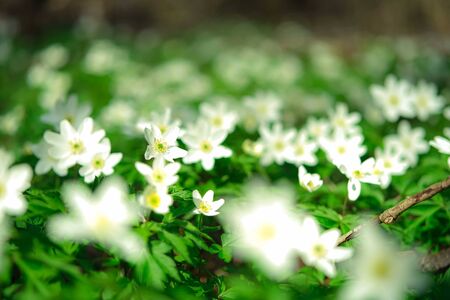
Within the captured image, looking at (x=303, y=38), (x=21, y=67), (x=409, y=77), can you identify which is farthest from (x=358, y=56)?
(x=21, y=67)

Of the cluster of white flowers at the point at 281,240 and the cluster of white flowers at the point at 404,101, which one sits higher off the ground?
the cluster of white flowers at the point at 281,240

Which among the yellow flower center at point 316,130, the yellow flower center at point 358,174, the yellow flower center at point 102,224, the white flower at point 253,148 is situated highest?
the yellow flower center at point 102,224

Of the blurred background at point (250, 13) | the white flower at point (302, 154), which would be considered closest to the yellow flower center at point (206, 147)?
the white flower at point (302, 154)

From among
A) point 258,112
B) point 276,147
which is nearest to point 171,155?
point 276,147

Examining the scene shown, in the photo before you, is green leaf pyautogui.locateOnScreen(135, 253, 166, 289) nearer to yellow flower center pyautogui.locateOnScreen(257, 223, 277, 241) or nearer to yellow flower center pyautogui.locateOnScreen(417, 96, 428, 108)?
yellow flower center pyautogui.locateOnScreen(257, 223, 277, 241)

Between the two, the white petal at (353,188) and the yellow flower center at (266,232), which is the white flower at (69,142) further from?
the white petal at (353,188)

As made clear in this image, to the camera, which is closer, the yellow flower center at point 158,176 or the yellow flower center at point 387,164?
the yellow flower center at point 158,176
